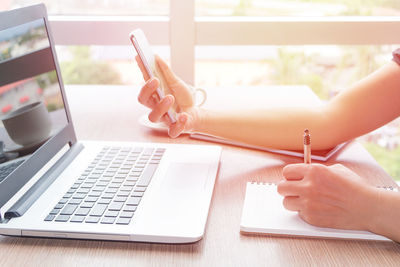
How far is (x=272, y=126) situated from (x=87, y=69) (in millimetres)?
4376

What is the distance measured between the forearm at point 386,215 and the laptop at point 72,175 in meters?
0.26

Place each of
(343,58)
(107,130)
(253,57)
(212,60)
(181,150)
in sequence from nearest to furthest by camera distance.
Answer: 1. (181,150)
2. (107,130)
3. (343,58)
4. (253,57)
5. (212,60)

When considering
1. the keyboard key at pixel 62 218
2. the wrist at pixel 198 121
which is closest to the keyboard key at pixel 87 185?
the keyboard key at pixel 62 218

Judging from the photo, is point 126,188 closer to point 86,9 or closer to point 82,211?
point 82,211

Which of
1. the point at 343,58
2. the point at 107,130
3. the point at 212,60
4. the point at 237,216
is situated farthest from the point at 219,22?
the point at 212,60

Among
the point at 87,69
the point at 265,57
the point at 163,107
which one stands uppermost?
the point at 163,107

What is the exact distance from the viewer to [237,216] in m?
0.73

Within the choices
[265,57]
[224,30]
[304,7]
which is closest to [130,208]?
[224,30]

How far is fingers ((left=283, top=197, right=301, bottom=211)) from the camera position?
70cm

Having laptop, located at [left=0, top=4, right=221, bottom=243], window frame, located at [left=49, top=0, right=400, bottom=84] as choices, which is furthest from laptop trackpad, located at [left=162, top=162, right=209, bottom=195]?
window frame, located at [left=49, top=0, right=400, bottom=84]

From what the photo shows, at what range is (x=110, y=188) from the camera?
0.77m

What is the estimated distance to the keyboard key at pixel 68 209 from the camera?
0.70m

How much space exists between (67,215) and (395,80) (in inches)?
30.9

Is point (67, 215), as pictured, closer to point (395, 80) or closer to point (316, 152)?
point (316, 152)
